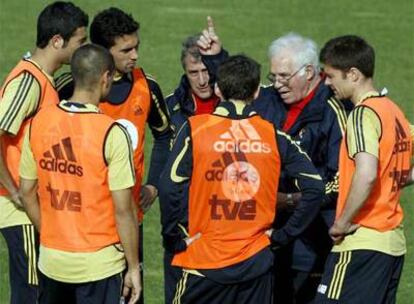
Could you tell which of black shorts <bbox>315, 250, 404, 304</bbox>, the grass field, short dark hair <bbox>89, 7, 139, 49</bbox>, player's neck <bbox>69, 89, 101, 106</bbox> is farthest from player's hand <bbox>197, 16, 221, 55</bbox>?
the grass field

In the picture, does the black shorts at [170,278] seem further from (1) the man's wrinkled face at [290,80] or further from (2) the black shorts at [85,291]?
(1) the man's wrinkled face at [290,80]

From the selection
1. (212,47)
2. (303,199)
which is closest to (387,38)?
(212,47)

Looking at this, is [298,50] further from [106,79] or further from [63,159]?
[63,159]

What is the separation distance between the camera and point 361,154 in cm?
739

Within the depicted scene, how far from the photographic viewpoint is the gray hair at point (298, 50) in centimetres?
838

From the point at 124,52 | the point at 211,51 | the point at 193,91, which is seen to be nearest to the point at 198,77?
the point at 193,91

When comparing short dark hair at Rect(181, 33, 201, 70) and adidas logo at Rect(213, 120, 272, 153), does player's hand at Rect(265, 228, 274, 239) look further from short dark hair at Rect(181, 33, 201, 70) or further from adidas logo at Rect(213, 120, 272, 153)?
short dark hair at Rect(181, 33, 201, 70)

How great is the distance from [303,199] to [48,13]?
2.08 m

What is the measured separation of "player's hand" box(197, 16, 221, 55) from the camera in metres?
8.93

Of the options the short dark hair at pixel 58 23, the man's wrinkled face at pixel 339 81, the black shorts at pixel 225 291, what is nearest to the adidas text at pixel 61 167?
the black shorts at pixel 225 291

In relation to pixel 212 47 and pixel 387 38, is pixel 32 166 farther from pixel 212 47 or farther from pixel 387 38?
pixel 387 38

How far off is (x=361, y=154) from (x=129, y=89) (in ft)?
6.25

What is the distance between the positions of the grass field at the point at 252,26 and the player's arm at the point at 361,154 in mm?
8527

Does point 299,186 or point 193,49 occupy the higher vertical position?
point 193,49
